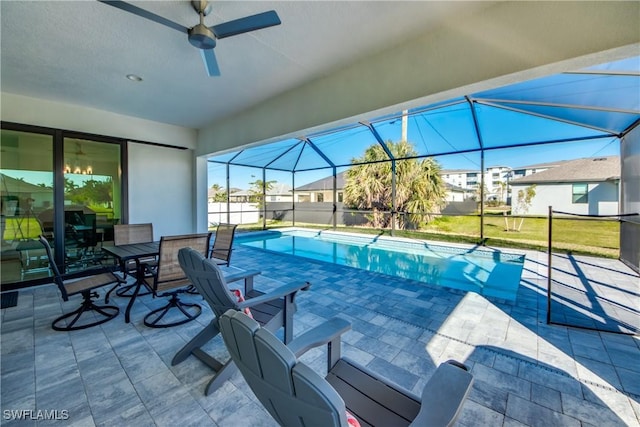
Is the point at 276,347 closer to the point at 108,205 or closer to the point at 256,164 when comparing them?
the point at 108,205

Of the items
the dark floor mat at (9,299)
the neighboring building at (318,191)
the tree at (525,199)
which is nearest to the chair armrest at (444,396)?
the dark floor mat at (9,299)

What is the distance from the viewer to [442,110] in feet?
18.2

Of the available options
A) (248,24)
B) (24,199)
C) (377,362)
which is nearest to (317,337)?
(377,362)

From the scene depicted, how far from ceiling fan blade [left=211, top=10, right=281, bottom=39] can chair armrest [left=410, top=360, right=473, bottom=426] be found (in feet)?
8.13

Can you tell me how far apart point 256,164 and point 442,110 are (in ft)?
22.9

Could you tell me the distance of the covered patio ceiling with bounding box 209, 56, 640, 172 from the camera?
3146mm

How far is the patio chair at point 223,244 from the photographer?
12.5 ft

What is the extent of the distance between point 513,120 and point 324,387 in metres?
6.62

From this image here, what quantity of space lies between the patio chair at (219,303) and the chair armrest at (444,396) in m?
1.21

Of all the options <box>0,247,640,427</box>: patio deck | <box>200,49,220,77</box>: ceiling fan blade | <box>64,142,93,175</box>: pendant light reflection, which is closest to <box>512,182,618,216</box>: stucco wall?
<box>0,247,640,427</box>: patio deck

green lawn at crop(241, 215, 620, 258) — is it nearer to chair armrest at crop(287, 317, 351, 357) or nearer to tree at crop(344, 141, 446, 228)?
tree at crop(344, 141, 446, 228)

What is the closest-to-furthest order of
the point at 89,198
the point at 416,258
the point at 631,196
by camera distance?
the point at 631,196
the point at 89,198
the point at 416,258

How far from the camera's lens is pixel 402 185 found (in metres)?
11.0

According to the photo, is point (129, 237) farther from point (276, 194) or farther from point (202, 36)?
point (276, 194)
